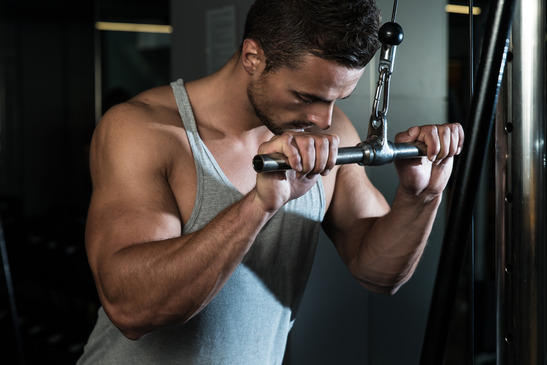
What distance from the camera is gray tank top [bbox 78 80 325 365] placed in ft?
4.12

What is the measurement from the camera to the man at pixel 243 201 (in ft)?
3.36

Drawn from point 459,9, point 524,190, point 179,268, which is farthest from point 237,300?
point 459,9

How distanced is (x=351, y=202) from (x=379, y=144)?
0.56 metres

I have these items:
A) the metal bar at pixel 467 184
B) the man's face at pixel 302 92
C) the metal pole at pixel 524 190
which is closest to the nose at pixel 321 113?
the man's face at pixel 302 92

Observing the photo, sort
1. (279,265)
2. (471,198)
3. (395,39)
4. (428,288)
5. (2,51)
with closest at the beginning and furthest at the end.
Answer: (471,198)
(395,39)
(279,265)
(428,288)
(2,51)

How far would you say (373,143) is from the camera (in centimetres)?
90

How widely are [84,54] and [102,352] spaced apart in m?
4.74

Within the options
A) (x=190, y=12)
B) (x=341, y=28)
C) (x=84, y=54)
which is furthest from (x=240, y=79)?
(x=84, y=54)

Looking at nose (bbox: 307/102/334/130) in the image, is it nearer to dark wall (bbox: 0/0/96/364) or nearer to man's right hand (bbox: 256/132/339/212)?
man's right hand (bbox: 256/132/339/212)

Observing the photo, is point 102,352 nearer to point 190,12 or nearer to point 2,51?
point 190,12

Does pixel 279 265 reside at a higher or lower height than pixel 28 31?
lower

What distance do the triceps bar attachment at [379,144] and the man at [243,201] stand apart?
1.4 inches

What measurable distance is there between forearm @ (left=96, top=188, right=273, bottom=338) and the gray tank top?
189 mm

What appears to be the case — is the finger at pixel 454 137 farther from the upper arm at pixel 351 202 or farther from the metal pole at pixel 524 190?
the upper arm at pixel 351 202
